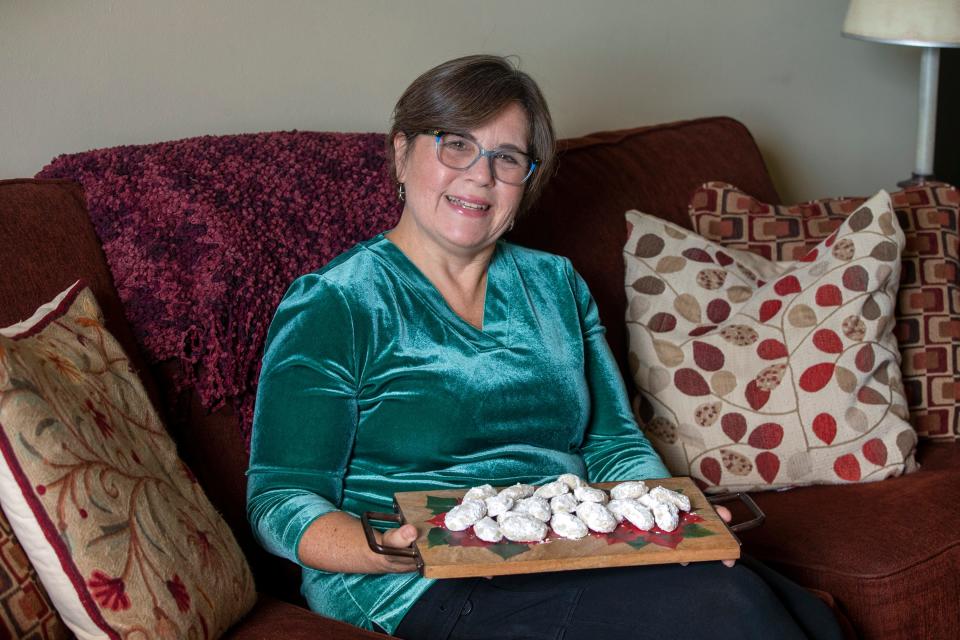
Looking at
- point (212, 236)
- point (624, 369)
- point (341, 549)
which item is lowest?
point (624, 369)

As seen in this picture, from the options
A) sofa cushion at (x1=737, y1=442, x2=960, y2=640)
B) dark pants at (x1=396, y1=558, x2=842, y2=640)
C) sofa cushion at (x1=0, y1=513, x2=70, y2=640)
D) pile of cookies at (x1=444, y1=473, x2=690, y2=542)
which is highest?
sofa cushion at (x1=0, y1=513, x2=70, y2=640)

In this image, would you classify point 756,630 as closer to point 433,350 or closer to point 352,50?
point 433,350

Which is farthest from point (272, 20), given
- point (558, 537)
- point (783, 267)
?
point (558, 537)

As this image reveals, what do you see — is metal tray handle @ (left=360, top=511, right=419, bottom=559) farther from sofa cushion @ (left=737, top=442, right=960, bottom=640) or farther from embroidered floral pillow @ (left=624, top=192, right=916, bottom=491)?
embroidered floral pillow @ (left=624, top=192, right=916, bottom=491)

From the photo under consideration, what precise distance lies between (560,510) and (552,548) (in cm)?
8

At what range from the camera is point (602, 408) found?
5.65 ft

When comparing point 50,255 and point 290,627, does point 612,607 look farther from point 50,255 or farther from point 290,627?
point 50,255

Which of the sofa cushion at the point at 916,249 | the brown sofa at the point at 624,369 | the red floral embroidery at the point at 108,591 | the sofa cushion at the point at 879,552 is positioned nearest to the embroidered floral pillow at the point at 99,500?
the red floral embroidery at the point at 108,591

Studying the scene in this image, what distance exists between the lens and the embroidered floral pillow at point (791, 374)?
1902 millimetres

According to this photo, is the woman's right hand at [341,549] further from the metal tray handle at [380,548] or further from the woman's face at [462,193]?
the woman's face at [462,193]

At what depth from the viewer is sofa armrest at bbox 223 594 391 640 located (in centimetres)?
129

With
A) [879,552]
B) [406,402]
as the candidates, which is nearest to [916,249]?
[879,552]

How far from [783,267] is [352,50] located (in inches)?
37.0


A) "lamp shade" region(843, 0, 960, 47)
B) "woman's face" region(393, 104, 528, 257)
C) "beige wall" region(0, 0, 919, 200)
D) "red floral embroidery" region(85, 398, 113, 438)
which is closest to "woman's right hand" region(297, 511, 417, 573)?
"red floral embroidery" region(85, 398, 113, 438)
